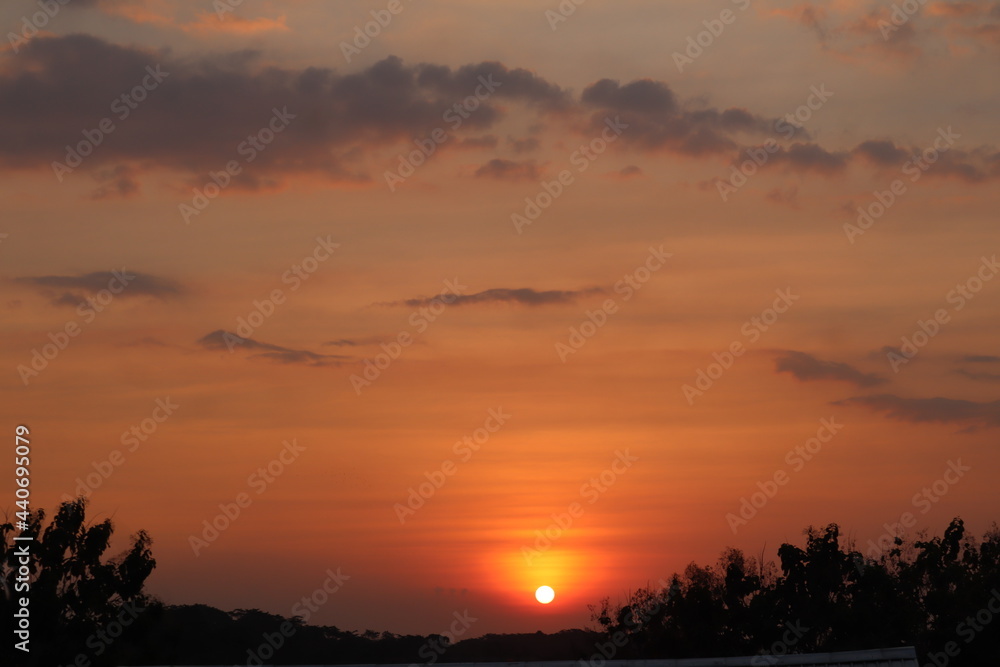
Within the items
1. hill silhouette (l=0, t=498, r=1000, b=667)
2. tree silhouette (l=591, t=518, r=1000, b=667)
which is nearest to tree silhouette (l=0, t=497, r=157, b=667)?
hill silhouette (l=0, t=498, r=1000, b=667)

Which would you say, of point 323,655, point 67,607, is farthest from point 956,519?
point 67,607

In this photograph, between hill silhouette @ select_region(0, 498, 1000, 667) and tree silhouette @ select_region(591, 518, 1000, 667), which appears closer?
hill silhouette @ select_region(0, 498, 1000, 667)

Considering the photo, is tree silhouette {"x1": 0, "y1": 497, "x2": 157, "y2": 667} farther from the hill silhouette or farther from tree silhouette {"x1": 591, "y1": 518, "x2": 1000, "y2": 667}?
tree silhouette {"x1": 591, "y1": 518, "x2": 1000, "y2": 667}

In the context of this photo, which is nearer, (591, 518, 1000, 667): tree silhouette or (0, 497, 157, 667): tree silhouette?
(0, 497, 157, 667): tree silhouette

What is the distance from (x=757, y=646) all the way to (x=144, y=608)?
55.9m

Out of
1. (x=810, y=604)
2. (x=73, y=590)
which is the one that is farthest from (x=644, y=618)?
(x=73, y=590)

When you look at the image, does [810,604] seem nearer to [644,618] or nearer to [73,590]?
[644,618]

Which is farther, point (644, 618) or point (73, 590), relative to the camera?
point (644, 618)

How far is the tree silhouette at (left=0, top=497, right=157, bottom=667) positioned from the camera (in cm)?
6044

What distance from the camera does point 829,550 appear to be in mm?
103562

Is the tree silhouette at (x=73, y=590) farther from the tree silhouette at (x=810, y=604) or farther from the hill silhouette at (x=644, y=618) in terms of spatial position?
the tree silhouette at (x=810, y=604)

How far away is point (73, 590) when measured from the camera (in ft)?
212

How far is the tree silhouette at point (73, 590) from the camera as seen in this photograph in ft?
198

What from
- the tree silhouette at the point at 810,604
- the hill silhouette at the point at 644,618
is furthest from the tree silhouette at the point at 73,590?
the tree silhouette at the point at 810,604
